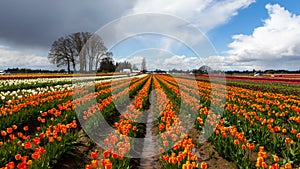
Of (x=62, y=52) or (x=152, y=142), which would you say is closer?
(x=152, y=142)

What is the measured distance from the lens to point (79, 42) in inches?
2395

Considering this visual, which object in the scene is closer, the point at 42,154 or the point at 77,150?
the point at 42,154

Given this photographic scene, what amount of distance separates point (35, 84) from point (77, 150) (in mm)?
14684

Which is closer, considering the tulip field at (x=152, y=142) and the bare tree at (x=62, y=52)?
the tulip field at (x=152, y=142)

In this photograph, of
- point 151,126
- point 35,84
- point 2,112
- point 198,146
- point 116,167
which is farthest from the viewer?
point 35,84

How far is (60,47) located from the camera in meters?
56.9

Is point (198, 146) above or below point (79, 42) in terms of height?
below

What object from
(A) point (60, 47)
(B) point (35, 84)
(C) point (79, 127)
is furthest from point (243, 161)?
(A) point (60, 47)

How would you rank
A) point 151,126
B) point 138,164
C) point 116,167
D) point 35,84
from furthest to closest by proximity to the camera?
point 35,84 < point 151,126 < point 138,164 < point 116,167

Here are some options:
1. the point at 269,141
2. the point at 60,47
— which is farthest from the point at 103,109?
the point at 60,47

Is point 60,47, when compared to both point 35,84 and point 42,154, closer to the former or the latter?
point 35,84

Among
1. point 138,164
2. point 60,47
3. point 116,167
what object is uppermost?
point 60,47

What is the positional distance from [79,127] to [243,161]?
459 centimetres

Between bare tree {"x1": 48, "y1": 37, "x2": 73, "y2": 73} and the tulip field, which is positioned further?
bare tree {"x1": 48, "y1": 37, "x2": 73, "y2": 73}
